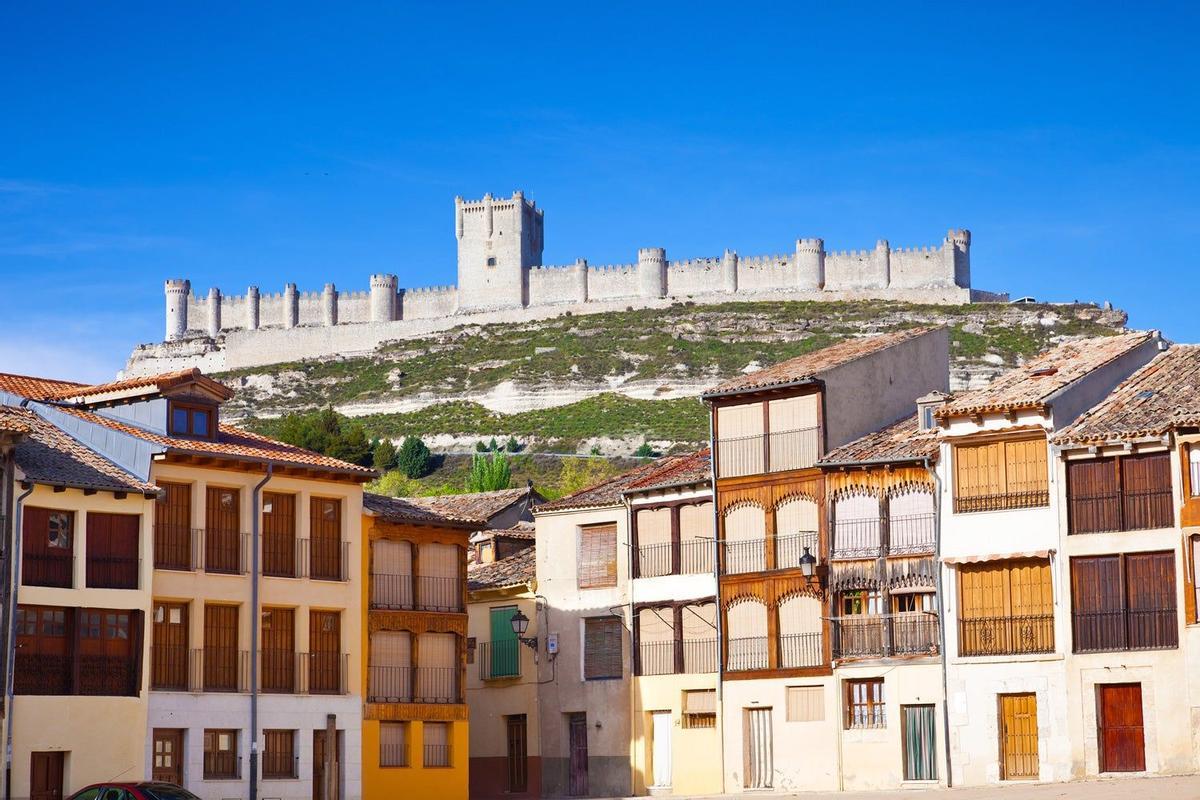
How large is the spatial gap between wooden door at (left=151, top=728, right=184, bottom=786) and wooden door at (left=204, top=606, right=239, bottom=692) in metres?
1.42

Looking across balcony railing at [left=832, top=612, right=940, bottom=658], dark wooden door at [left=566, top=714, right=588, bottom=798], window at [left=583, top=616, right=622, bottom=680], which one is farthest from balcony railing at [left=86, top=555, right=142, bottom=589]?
balcony railing at [left=832, top=612, right=940, bottom=658]

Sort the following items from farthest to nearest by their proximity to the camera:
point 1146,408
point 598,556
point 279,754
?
point 598,556
point 279,754
point 1146,408

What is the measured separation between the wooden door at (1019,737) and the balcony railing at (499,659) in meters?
15.6

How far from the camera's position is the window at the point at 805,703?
1922 inches

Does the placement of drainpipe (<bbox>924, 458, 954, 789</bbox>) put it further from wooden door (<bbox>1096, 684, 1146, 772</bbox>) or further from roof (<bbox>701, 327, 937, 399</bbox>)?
roof (<bbox>701, 327, 937, 399</bbox>)

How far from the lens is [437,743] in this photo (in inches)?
1984

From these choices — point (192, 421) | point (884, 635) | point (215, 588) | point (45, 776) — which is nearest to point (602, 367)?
point (884, 635)

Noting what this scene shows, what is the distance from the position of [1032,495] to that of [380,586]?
52.3 feet

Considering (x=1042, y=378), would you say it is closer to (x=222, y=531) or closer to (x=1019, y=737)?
(x=1019, y=737)

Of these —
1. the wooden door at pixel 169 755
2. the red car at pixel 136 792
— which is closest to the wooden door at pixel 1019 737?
the wooden door at pixel 169 755

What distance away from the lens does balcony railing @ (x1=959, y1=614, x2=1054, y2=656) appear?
4394cm

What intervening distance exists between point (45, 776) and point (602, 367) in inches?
5187

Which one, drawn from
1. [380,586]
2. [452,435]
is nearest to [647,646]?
[380,586]

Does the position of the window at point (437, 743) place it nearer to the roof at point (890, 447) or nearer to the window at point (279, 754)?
the window at point (279, 754)
